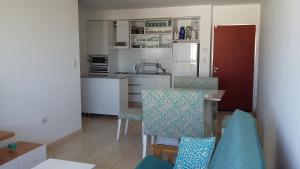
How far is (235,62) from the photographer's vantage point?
6.05 metres

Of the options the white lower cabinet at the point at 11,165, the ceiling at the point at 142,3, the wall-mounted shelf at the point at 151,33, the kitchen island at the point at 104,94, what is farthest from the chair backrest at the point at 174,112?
the wall-mounted shelf at the point at 151,33

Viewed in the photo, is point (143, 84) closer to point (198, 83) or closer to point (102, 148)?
point (198, 83)

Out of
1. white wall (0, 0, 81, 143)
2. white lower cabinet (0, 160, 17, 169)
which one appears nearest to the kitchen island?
white wall (0, 0, 81, 143)

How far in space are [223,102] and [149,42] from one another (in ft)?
7.53

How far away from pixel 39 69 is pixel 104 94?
76.7 inches

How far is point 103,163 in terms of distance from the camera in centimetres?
330

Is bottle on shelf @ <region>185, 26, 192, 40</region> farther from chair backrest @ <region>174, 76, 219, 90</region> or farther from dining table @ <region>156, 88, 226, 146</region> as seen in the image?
dining table @ <region>156, 88, 226, 146</region>

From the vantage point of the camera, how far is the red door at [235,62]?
19.4 ft

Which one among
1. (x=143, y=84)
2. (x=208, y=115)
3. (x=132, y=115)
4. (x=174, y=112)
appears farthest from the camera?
(x=143, y=84)

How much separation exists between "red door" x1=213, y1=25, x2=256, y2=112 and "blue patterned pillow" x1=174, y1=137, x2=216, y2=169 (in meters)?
4.29

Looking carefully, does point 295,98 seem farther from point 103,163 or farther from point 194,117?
point 103,163

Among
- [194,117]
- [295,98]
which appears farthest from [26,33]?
[295,98]

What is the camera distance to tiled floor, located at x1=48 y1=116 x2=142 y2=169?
3.38 m

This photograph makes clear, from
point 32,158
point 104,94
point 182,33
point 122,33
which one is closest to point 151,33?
point 122,33
